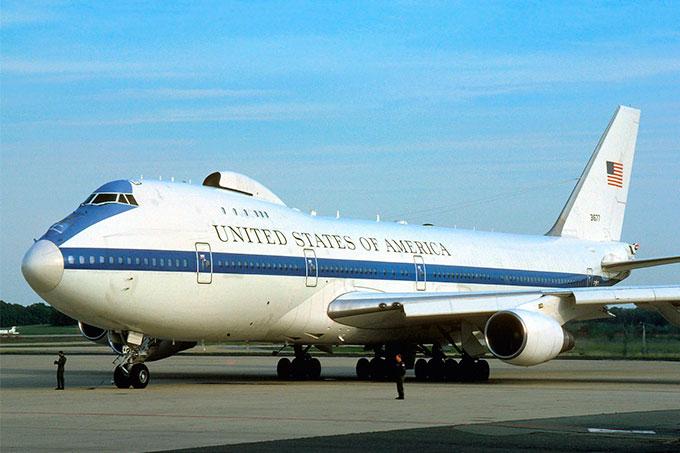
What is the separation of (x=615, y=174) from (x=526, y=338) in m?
16.4

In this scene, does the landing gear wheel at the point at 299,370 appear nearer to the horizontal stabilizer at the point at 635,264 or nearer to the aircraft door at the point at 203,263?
the aircraft door at the point at 203,263

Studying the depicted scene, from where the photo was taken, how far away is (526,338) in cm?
2341

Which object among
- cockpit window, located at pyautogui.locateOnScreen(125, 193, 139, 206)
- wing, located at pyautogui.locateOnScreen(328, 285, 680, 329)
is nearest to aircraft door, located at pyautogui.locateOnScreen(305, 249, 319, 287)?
wing, located at pyautogui.locateOnScreen(328, 285, 680, 329)

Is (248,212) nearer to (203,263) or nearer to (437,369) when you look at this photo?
(203,263)

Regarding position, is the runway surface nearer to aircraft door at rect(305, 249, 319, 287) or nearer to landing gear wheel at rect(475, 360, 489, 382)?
landing gear wheel at rect(475, 360, 489, 382)

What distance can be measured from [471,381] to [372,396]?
7.70 m

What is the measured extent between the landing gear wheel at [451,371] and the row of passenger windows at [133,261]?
9361 millimetres

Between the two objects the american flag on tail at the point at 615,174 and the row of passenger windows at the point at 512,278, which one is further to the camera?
the american flag on tail at the point at 615,174

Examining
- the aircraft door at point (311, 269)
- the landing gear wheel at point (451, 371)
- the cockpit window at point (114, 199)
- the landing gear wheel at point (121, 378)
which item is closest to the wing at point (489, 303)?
the aircraft door at point (311, 269)

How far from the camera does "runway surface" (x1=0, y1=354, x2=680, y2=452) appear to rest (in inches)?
473

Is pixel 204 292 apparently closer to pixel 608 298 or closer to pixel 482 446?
pixel 608 298

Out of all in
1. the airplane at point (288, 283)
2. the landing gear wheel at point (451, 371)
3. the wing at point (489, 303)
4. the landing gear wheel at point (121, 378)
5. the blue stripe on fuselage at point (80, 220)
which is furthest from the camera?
the landing gear wheel at point (451, 371)

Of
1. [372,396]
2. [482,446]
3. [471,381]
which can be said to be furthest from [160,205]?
[482,446]

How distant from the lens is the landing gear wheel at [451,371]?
2770 cm
